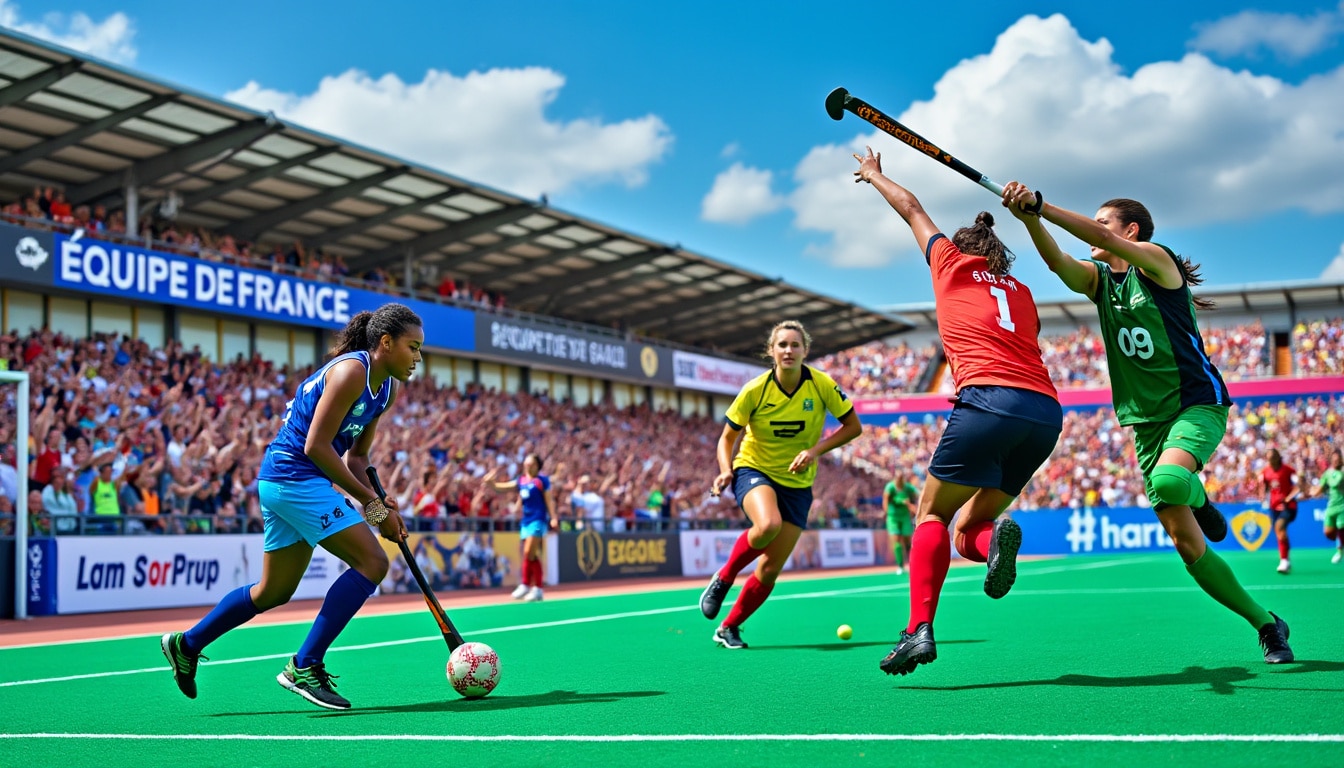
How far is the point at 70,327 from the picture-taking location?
969 inches

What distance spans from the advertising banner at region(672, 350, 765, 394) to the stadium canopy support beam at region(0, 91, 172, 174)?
69.3 ft

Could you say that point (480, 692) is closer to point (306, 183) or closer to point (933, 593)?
point (933, 593)

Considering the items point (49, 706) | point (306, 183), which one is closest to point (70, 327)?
point (306, 183)

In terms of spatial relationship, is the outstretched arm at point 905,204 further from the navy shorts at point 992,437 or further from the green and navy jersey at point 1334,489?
the green and navy jersey at point 1334,489

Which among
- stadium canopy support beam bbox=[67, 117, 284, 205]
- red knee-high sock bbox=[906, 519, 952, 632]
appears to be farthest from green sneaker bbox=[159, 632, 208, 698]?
stadium canopy support beam bbox=[67, 117, 284, 205]

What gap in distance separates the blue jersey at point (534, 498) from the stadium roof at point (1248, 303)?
3658 centimetres

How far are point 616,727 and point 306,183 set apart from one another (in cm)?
2418

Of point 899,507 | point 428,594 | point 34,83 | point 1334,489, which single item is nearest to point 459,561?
point 899,507

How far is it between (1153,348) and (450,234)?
1062 inches

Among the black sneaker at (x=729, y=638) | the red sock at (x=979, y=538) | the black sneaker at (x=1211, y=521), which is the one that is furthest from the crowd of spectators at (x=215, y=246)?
the black sneaker at (x=1211, y=521)

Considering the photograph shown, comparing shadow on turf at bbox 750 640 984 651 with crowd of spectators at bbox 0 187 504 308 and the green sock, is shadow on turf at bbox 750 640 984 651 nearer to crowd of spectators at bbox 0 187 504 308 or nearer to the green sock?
the green sock

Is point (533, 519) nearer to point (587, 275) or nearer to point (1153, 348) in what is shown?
point (1153, 348)

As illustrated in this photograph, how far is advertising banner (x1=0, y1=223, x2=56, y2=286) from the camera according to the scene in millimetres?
21859

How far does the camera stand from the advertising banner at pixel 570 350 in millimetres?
33094
